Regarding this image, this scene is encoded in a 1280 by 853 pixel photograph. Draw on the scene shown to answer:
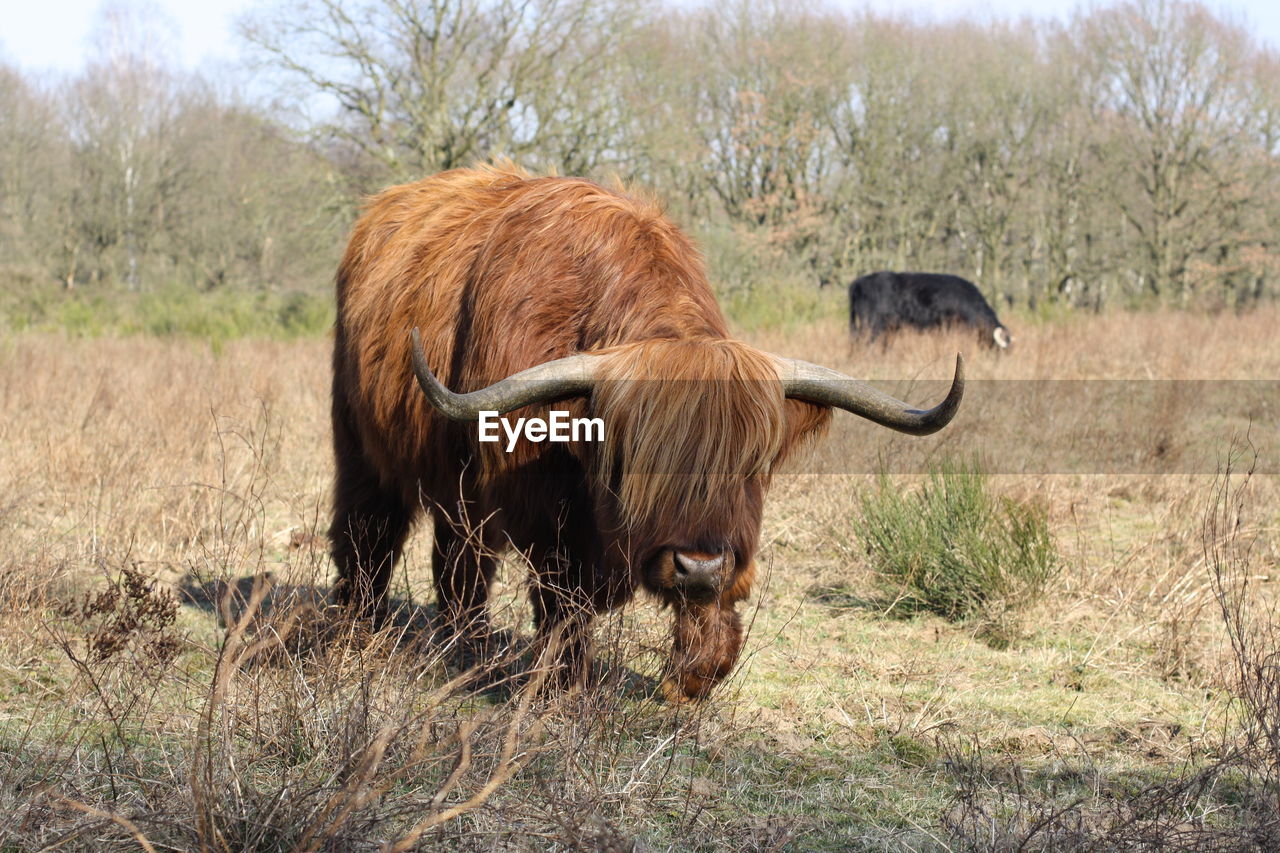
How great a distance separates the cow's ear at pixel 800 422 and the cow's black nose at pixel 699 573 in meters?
0.46

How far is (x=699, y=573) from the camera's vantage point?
2959mm

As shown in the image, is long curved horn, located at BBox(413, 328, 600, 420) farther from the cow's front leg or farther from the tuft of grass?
the tuft of grass

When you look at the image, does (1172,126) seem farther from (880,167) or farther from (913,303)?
(913,303)

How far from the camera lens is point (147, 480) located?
19.7 ft

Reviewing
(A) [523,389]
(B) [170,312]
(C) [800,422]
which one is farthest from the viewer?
(B) [170,312]

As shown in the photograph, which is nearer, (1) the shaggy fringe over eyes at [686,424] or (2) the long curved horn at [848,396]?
(1) the shaggy fringe over eyes at [686,424]

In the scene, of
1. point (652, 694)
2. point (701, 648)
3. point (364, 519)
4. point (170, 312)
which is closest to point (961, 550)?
point (701, 648)

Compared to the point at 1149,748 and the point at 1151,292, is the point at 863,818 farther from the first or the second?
the point at 1151,292

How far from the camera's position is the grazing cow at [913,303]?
15.1 m

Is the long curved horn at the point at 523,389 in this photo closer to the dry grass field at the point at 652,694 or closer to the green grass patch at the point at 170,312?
the dry grass field at the point at 652,694

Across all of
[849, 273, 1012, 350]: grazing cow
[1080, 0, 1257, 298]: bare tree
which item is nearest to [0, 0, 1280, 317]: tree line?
[1080, 0, 1257, 298]: bare tree

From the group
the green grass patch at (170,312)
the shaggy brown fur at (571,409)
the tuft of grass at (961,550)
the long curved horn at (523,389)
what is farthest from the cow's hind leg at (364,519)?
the green grass patch at (170,312)

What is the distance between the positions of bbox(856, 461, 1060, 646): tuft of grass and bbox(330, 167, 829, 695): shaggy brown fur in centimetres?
151

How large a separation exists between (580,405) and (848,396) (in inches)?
32.2
